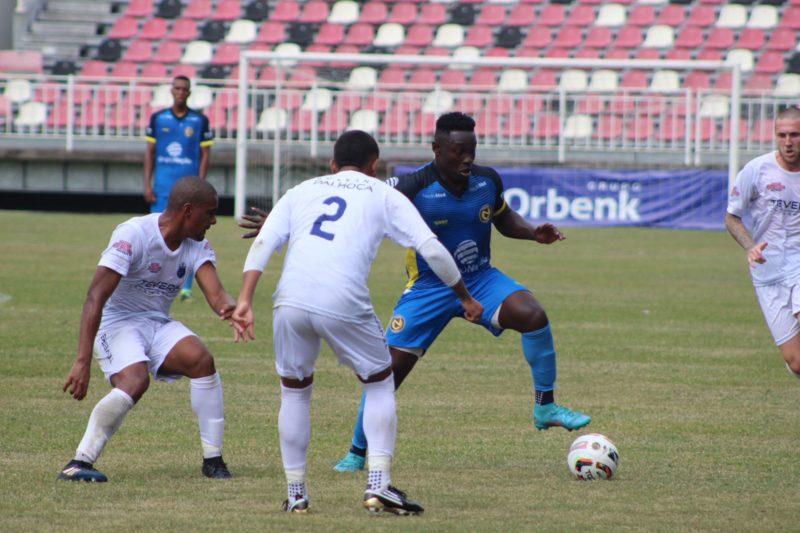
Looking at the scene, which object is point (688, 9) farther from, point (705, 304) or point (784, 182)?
point (784, 182)

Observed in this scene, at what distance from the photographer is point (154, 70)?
32.8m

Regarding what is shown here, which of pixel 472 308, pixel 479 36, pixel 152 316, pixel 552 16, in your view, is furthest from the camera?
pixel 552 16

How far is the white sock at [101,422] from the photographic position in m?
7.13

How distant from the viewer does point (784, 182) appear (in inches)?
331

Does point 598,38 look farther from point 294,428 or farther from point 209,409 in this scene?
point 294,428

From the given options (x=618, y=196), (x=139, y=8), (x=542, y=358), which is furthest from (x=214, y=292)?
(x=139, y=8)

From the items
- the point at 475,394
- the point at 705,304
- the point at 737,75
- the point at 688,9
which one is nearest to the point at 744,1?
the point at 688,9

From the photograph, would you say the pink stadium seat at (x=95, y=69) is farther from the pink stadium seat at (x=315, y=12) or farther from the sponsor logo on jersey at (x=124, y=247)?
the sponsor logo on jersey at (x=124, y=247)

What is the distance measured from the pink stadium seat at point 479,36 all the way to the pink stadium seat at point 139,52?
781 centimetres

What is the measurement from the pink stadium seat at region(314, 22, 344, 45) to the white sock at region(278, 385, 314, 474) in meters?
27.5

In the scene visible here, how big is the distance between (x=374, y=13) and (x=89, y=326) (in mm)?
28165

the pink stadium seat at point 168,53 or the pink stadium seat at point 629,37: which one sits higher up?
the pink stadium seat at point 629,37

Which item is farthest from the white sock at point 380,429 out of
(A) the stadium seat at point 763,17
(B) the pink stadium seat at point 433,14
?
(B) the pink stadium seat at point 433,14

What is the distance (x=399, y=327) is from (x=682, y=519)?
7.46 feet
